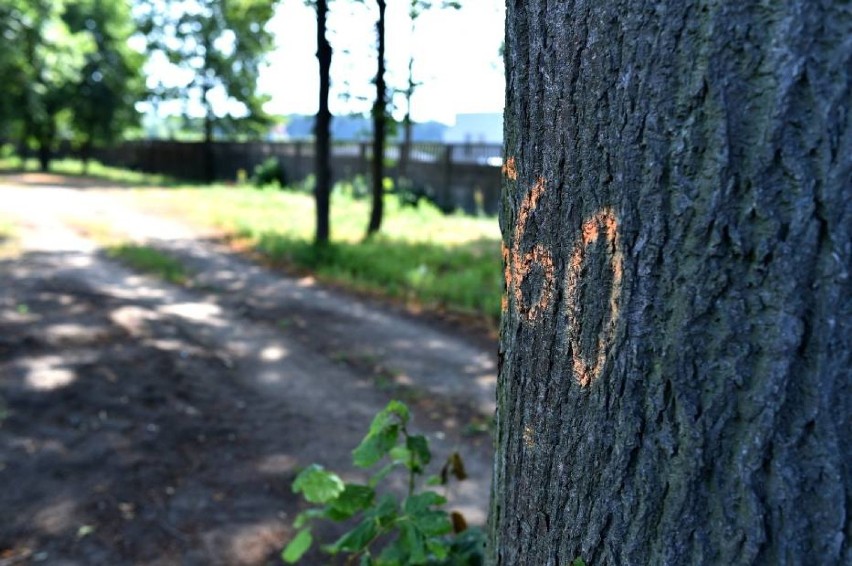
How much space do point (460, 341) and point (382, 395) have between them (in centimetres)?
183

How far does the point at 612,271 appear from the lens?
1.19 metres

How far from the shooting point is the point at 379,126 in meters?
13.3

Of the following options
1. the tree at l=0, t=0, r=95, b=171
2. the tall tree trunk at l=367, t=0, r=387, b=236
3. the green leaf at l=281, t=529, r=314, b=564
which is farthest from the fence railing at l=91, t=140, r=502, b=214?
the green leaf at l=281, t=529, r=314, b=564

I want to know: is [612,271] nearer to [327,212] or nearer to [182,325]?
[182,325]

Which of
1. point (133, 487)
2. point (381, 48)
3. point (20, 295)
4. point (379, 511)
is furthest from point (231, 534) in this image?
point (381, 48)

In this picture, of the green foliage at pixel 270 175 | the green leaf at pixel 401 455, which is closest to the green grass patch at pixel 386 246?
the green leaf at pixel 401 455

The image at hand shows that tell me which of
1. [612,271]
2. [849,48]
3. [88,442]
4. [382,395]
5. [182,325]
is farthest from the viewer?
[182,325]

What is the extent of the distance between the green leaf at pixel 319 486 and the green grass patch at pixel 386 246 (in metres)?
4.91

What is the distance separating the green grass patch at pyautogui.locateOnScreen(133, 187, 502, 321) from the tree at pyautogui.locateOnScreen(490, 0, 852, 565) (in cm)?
578

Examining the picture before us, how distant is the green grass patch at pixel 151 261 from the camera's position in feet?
34.6

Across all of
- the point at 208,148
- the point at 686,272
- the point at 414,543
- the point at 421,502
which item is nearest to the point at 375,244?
the point at 421,502

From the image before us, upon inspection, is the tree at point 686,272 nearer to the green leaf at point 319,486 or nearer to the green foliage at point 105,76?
the green leaf at point 319,486

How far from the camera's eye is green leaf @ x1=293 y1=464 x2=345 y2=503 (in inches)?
87.4

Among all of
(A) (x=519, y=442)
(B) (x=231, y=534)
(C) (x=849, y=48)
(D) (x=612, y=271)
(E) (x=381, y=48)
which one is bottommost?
(B) (x=231, y=534)
